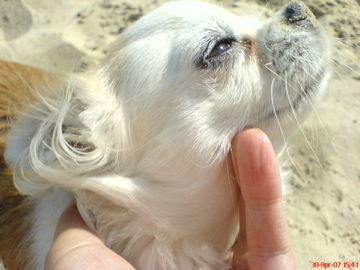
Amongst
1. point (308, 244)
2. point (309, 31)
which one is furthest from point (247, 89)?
point (308, 244)

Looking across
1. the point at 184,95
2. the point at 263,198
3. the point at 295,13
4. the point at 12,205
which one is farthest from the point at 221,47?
the point at 12,205

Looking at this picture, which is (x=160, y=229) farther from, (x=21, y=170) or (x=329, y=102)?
(x=329, y=102)

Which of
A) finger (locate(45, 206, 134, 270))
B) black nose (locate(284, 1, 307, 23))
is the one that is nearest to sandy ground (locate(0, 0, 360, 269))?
black nose (locate(284, 1, 307, 23))

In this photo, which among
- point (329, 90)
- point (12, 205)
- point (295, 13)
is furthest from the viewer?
point (329, 90)

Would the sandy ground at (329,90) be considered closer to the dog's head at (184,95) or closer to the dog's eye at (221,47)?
the dog's head at (184,95)

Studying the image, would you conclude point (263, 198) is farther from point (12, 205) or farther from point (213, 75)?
point (12, 205)

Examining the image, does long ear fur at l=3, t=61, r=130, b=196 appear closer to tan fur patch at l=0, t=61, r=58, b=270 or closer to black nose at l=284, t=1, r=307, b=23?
tan fur patch at l=0, t=61, r=58, b=270
